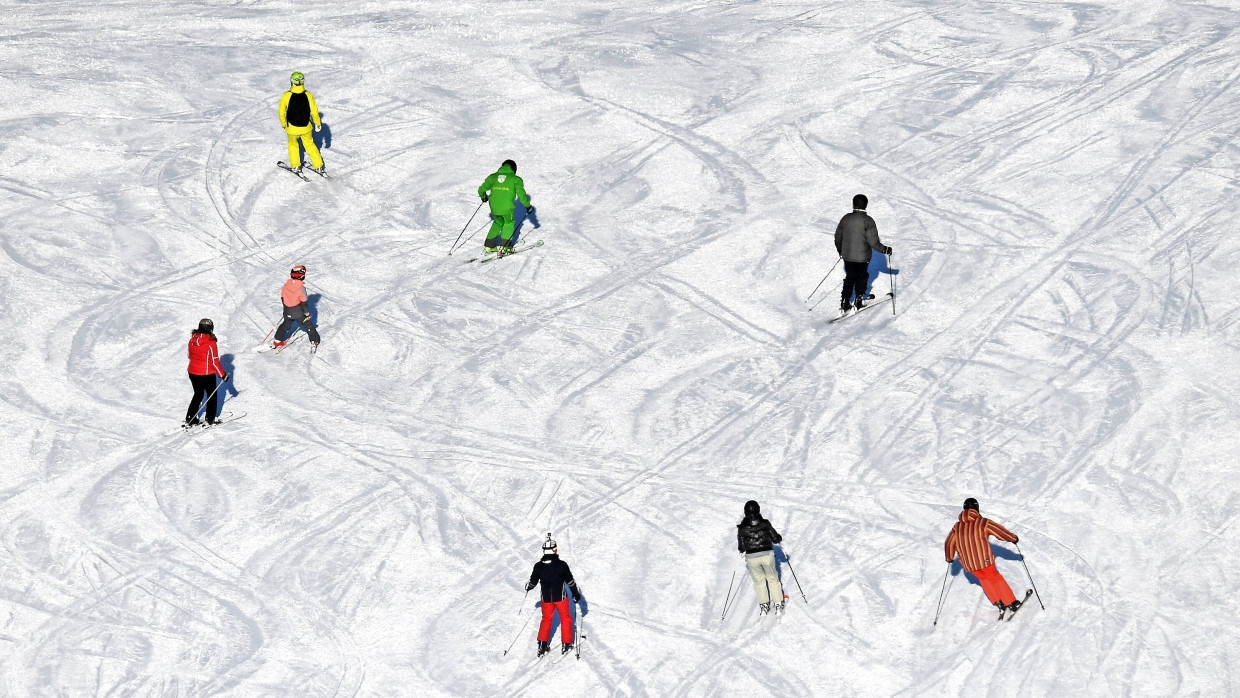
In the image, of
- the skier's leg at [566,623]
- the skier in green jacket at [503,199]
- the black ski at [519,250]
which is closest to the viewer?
the skier's leg at [566,623]

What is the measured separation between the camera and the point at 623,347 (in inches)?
711

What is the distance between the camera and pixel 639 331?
60.1 feet

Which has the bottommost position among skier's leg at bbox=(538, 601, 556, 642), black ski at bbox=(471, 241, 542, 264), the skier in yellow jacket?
skier's leg at bbox=(538, 601, 556, 642)

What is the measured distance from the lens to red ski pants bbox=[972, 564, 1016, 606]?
1345cm

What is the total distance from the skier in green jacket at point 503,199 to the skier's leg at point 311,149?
284 centimetres

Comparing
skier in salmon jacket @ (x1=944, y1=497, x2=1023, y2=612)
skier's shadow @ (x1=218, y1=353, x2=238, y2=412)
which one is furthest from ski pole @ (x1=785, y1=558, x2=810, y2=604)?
skier's shadow @ (x1=218, y1=353, x2=238, y2=412)

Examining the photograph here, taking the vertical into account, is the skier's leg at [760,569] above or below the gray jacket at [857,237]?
below

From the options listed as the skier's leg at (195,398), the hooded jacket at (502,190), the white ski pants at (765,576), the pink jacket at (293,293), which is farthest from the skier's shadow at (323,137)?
the white ski pants at (765,576)

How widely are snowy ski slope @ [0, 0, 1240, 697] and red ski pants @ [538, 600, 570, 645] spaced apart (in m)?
0.26

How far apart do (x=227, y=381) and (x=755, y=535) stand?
711 centimetres

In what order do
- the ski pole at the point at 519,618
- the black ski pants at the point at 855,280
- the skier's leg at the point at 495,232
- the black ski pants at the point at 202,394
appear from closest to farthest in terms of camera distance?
the ski pole at the point at 519,618, the black ski pants at the point at 202,394, the black ski pants at the point at 855,280, the skier's leg at the point at 495,232

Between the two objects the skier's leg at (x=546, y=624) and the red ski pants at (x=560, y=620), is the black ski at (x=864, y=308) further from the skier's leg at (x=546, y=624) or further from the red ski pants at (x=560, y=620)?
the skier's leg at (x=546, y=624)

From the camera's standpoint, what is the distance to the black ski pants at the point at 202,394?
1662 centimetres

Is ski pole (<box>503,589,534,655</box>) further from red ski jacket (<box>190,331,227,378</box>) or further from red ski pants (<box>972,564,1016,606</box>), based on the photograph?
red ski jacket (<box>190,331,227,378</box>)
